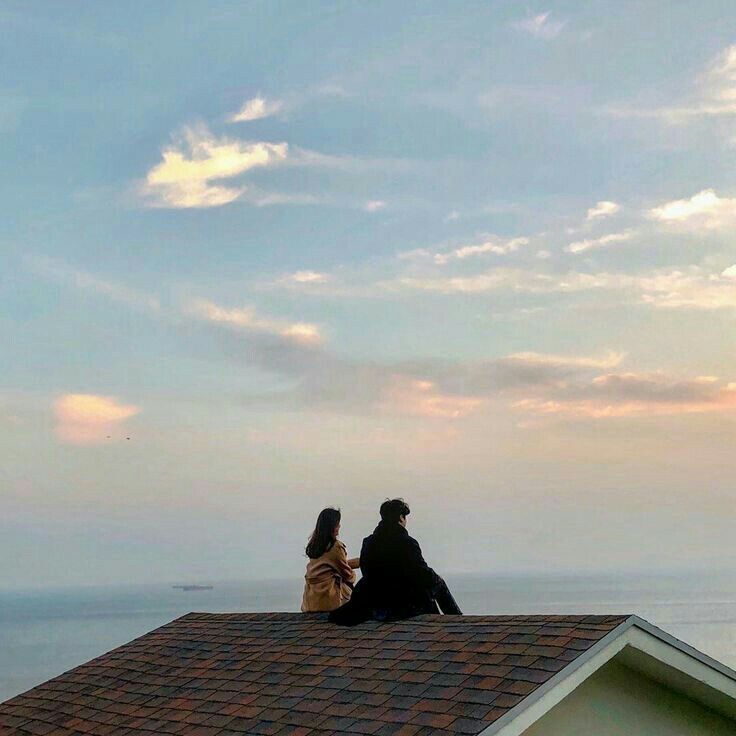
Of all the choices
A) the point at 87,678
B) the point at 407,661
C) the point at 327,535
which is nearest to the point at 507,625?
the point at 407,661

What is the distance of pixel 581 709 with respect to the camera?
9109 mm

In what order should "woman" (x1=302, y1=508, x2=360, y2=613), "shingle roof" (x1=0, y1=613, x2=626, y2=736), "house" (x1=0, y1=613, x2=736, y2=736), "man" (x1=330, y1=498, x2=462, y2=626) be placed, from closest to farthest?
"house" (x1=0, y1=613, x2=736, y2=736)
"shingle roof" (x1=0, y1=613, x2=626, y2=736)
"man" (x1=330, y1=498, x2=462, y2=626)
"woman" (x1=302, y1=508, x2=360, y2=613)

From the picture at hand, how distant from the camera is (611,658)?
9117mm

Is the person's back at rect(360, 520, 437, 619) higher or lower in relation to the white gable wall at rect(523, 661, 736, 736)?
higher

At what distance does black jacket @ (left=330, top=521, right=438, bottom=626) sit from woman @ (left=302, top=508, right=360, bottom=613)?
138 cm

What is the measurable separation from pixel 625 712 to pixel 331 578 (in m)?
4.49

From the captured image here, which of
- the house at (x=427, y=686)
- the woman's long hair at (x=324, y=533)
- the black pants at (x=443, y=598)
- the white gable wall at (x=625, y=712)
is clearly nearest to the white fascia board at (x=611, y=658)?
the house at (x=427, y=686)

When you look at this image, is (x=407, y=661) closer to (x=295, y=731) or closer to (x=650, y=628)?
(x=295, y=731)

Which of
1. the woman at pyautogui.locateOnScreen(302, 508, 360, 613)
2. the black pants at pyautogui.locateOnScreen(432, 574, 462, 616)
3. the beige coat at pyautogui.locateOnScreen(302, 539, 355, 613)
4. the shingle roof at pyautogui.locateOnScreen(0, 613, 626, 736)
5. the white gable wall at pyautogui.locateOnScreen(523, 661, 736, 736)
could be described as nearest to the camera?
the shingle roof at pyautogui.locateOnScreen(0, 613, 626, 736)

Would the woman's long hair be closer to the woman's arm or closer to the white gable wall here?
the woman's arm

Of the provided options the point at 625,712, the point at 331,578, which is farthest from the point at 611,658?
the point at 331,578

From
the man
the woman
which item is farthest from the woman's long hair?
the man

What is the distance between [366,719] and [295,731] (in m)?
0.65

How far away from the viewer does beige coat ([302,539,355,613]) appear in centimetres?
1302
